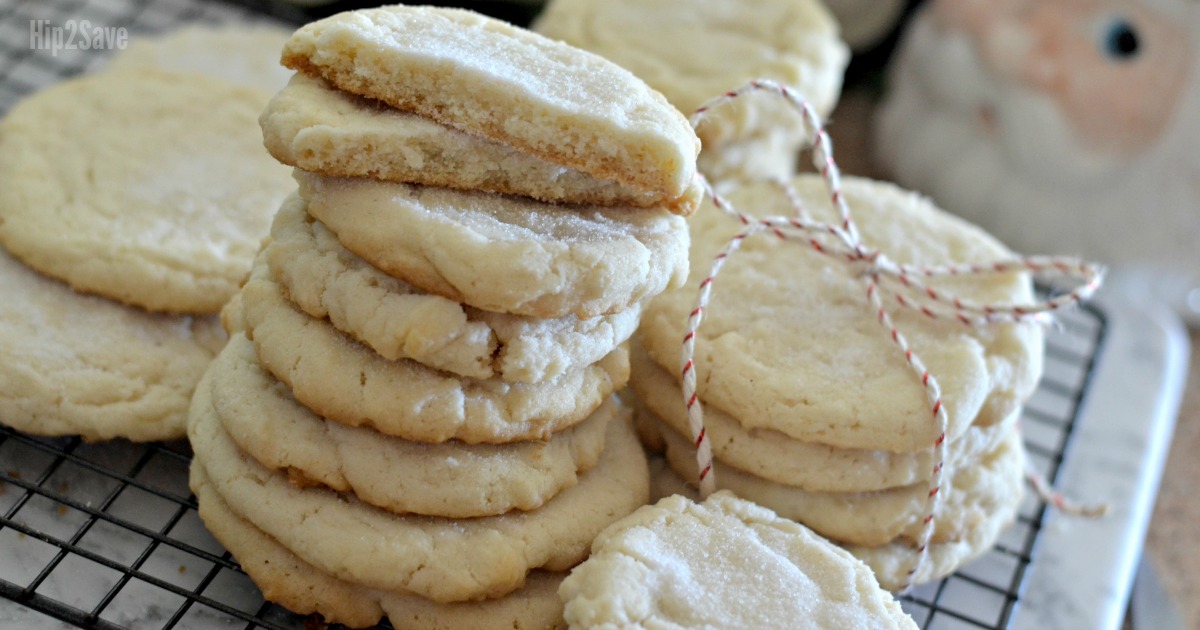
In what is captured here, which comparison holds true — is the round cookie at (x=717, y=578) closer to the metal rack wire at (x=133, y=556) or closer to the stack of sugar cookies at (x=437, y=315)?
the stack of sugar cookies at (x=437, y=315)

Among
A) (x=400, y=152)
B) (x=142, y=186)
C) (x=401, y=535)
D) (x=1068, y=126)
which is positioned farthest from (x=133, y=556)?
(x=1068, y=126)

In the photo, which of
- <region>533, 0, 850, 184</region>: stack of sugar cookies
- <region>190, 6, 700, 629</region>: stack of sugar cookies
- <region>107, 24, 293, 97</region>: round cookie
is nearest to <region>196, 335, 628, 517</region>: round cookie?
<region>190, 6, 700, 629</region>: stack of sugar cookies

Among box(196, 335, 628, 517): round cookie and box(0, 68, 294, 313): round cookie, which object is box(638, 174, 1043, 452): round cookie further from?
box(0, 68, 294, 313): round cookie

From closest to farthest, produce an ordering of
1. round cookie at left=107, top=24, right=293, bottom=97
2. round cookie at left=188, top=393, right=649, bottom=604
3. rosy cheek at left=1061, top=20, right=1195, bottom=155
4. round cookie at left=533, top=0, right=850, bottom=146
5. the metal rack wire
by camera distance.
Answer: round cookie at left=188, top=393, right=649, bottom=604 < the metal rack wire < round cookie at left=533, top=0, right=850, bottom=146 < round cookie at left=107, top=24, right=293, bottom=97 < rosy cheek at left=1061, top=20, right=1195, bottom=155

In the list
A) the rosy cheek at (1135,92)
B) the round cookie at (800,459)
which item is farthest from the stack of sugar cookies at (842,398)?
the rosy cheek at (1135,92)

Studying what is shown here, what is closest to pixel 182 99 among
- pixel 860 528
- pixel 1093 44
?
pixel 860 528

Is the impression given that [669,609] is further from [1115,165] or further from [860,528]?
[1115,165]
